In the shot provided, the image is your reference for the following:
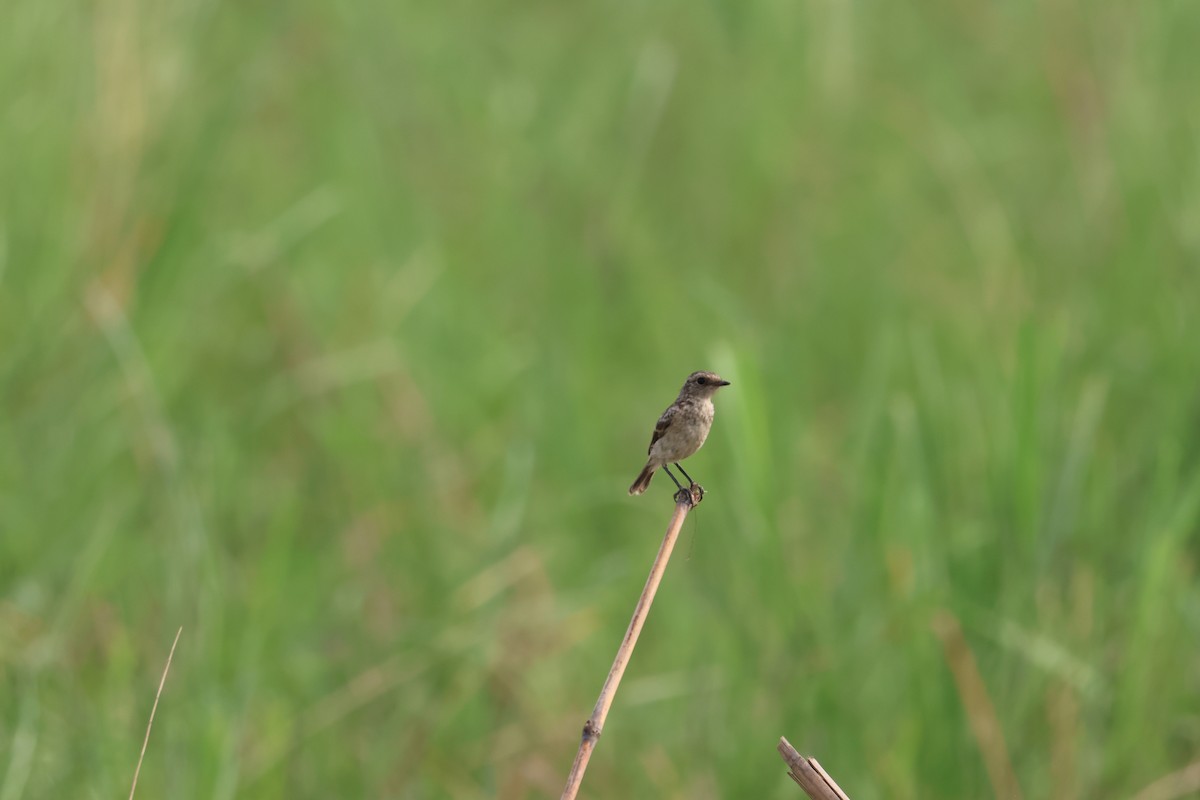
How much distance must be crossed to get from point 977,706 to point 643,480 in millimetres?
938

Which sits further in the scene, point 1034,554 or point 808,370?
point 808,370

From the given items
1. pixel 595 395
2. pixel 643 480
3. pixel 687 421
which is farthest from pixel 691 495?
pixel 595 395

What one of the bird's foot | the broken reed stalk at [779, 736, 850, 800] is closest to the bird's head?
the bird's foot

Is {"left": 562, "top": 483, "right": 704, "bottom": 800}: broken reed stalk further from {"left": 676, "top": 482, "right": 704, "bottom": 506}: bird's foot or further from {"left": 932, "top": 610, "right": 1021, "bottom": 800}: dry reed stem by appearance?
{"left": 932, "top": 610, "right": 1021, "bottom": 800}: dry reed stem

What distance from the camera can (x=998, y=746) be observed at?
3.12 meters

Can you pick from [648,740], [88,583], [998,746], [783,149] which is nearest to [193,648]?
[88,583]

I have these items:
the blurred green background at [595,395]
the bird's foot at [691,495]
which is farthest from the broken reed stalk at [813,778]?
the blurred green background at [595,395]

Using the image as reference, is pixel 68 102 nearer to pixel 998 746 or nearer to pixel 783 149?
pixel 783 149

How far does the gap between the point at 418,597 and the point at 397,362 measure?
33.7 inches

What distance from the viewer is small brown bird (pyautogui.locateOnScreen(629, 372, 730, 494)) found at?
2.24 metres

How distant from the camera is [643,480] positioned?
281 cm

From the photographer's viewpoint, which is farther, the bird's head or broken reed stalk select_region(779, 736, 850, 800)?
the bird's head

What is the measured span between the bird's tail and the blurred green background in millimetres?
112

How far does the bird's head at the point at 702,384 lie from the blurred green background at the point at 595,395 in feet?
1.80
